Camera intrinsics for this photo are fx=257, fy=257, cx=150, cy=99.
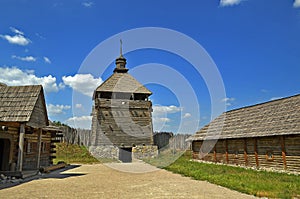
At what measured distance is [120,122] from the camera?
29188mm

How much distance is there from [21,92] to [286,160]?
54.3 ft

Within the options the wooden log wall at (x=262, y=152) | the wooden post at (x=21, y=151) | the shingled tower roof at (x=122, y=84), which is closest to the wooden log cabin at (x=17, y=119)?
the wooden post at (x=21, y=151)

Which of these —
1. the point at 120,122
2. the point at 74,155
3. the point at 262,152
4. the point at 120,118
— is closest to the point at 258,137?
the point at 262,152

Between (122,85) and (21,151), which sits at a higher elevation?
(122,85)

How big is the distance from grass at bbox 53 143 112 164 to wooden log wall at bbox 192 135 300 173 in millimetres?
12106

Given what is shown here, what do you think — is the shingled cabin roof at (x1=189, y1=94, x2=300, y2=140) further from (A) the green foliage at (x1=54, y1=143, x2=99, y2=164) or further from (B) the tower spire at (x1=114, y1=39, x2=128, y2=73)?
(B) the tower spire at (x1=114, y1=39, x2=128, y2=73)

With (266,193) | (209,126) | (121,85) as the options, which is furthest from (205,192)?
(121,85)

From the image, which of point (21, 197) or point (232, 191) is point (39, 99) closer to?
point (21, 197)

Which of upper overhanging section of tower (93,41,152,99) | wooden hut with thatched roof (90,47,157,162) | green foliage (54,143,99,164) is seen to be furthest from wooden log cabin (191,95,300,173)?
green foliage (54,143,99,164)

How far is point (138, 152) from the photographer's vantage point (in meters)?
28.9

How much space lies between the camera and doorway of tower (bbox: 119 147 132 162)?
28.9 m

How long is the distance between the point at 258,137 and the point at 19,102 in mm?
15710

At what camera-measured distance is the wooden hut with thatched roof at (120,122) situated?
1109 inches

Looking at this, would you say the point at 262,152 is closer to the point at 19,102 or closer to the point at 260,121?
the point at 260,121
